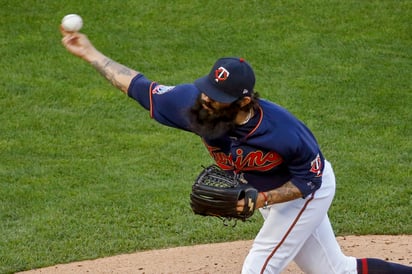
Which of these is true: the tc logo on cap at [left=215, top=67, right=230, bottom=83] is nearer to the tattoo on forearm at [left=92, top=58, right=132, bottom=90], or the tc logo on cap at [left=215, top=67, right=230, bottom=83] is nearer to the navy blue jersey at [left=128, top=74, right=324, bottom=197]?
the navy blue jersey at [left=128, top=74, right=324, bottom=197]

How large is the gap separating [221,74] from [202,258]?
2.18m

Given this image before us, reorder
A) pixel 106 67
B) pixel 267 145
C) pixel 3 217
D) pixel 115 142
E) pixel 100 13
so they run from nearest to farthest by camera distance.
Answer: pixel 267 145
pixel 106 67
pixel 3 217
pixel 115 142
pixel 100 13

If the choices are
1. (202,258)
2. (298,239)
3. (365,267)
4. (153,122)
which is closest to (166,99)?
(298,239)

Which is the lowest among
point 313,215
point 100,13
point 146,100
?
point 100,13

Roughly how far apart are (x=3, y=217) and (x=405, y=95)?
4.95 m

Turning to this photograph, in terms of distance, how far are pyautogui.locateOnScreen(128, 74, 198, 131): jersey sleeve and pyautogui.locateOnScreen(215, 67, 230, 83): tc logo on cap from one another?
0.21 m

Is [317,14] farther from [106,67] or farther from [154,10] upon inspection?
[106,67]

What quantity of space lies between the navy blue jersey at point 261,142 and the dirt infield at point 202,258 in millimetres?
1534

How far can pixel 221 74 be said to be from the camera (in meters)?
4.83

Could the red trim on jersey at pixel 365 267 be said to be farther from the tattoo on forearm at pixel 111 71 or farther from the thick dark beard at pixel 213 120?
the tattoo on forearm at pixel 111 71

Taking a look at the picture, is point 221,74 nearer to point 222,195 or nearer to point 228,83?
point 228,83

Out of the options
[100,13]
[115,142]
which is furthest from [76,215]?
[100,13]

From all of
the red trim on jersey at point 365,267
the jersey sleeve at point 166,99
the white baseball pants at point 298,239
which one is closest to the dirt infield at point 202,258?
the red trim on jersey at point 365,267

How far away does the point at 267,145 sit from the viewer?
4.86 meters
